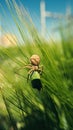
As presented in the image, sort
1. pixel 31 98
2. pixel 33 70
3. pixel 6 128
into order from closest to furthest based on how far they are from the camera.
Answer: pixel 33 70 → pixel 31 98 → pixel 6 128

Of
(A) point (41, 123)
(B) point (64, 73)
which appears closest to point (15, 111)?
(A) point (41, 123)

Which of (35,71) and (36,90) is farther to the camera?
(36,90)

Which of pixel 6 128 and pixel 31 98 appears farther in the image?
pixel 6 128

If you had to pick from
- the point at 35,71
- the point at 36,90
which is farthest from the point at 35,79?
the point at 36,90

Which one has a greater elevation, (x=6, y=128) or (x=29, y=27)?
(x=29, y=27)

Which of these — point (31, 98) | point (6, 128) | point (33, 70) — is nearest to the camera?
point (33, 70)

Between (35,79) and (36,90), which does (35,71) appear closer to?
(35,79)

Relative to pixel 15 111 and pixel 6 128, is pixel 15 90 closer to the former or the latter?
pixel 15 111

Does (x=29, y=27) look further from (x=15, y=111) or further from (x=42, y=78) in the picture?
(x=15, y=111)

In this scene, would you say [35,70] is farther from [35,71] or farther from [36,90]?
[36,90]

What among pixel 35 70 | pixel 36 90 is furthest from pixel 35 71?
pixel 36 90
